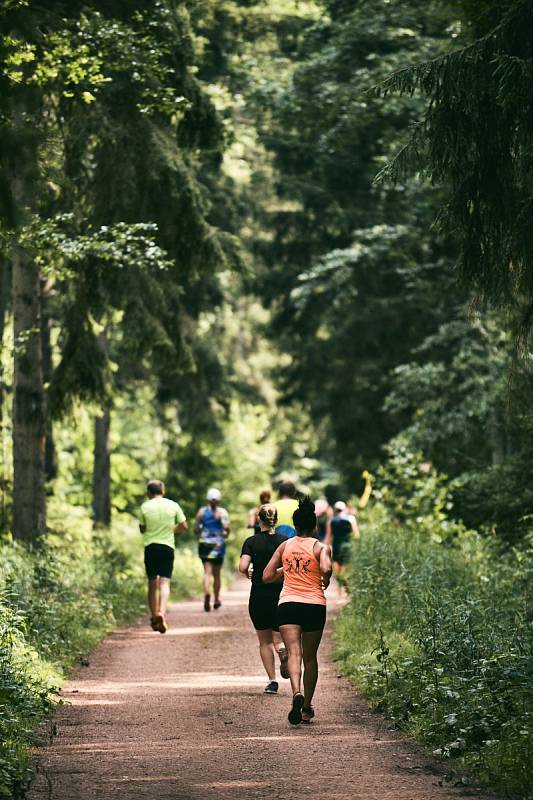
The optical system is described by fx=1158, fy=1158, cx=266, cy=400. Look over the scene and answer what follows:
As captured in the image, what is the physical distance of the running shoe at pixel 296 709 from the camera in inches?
351

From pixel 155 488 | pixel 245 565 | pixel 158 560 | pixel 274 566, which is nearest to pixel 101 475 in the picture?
pixel 155 488

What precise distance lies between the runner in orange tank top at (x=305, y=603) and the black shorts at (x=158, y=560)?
5991mm

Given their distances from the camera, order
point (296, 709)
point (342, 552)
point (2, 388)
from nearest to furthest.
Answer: point (296, 709), point (342, 552), point (2, 388)

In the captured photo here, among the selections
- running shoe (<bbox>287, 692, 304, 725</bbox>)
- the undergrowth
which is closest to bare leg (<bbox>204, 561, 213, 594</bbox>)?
the undergrowth

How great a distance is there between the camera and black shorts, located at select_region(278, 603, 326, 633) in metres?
9.29

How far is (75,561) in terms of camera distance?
17.6 metres

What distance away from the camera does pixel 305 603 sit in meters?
9.30

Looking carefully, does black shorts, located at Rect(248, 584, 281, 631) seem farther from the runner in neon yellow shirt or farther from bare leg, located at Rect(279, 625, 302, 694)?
the runner in neon yellow shirt

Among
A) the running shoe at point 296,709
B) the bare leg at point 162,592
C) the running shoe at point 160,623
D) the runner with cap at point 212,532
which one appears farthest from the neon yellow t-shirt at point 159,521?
the running shoe at point 296,709

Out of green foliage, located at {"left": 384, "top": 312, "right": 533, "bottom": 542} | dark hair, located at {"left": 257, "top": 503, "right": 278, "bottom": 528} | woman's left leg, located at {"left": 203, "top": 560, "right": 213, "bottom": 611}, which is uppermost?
green foliage, located at {"left": 384, "top": 312, "right": 533, "bottom": 542}

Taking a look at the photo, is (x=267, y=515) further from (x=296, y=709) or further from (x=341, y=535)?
(x=341, y=535)

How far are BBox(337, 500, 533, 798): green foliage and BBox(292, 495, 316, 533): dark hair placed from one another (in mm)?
1237

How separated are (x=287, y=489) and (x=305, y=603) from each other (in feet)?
13.9

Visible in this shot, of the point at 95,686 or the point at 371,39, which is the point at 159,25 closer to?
the point at 95,686
